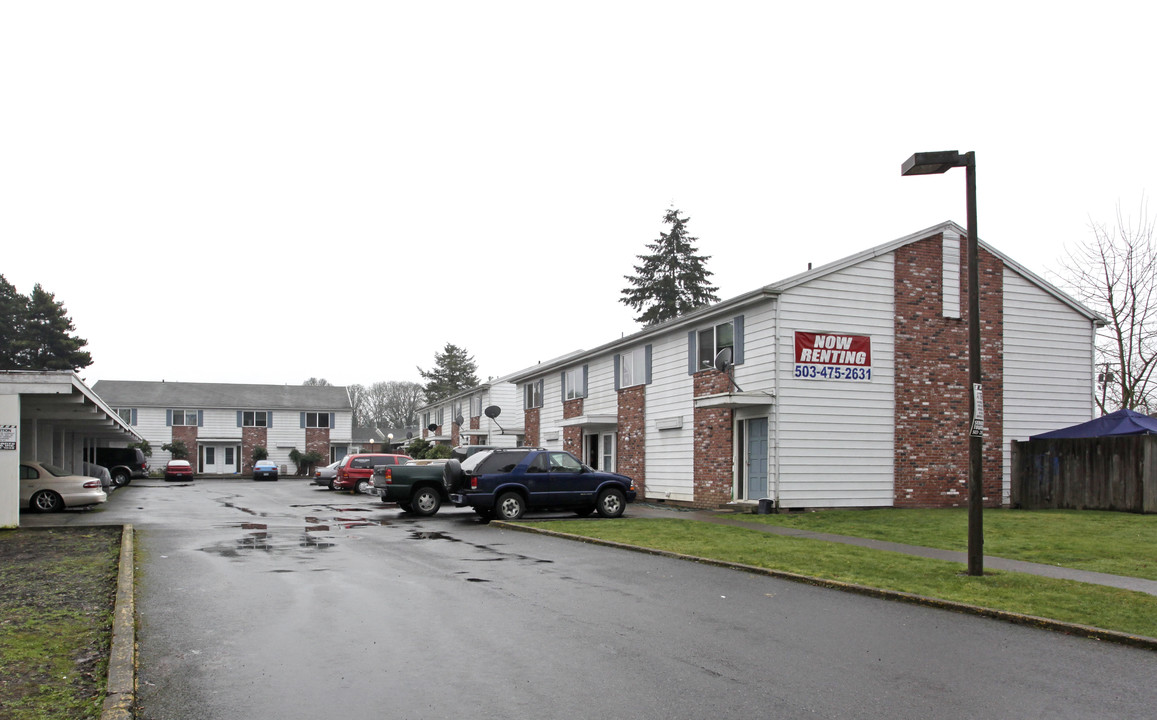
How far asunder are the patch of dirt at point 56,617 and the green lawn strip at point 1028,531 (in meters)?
11.2

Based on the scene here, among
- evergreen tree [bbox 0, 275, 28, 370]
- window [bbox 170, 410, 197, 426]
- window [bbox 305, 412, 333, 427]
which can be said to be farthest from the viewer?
window [bbox 305, 412, 333, 427]

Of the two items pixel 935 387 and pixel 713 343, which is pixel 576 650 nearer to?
pixel 713 343

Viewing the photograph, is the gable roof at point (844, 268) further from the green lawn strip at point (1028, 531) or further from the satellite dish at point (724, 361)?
the green lawn strip at point (1028, 531)

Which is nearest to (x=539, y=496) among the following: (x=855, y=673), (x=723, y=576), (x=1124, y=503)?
(x=723, y=576)

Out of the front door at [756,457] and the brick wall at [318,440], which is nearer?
the front door at [756,457]

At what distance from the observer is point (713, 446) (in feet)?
74.7

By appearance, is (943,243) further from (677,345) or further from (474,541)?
(474,541)

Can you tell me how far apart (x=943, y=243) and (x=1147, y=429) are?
19.6 ft

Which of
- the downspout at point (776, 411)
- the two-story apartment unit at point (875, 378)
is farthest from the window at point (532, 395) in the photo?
the downspout at point (776, 411)

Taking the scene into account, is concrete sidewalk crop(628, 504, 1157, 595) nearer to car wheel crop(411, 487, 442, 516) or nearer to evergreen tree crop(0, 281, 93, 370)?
car wheel crop(411, 487, 442, 516)

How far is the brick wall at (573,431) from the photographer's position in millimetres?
32844

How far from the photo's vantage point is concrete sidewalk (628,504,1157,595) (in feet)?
34.6

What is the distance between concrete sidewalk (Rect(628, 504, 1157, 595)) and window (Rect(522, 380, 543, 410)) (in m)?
17.7

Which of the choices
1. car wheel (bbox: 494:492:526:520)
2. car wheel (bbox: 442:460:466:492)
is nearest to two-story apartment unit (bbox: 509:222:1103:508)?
car wheel (bbox: 494:492:526:520)
